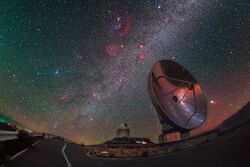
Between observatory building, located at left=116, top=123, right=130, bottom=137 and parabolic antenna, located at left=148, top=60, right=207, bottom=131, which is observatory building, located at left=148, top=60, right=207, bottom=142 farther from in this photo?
observatory building, located at left=116, top=123, right=130, bottom=137

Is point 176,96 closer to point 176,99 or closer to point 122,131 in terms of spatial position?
point 176,99

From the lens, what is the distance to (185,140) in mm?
35719

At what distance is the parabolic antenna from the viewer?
115ft

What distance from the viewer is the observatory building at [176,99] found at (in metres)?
35.2

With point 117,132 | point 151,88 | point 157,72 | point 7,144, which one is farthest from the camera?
point 117,132

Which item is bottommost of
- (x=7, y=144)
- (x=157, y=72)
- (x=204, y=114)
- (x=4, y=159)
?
(x=4, y=159)

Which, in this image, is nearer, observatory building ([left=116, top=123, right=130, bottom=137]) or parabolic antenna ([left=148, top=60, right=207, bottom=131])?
parabolic antenna ([left=148, top=60, right=207, bottom=131])

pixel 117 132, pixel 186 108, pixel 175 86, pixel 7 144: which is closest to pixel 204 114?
pixel 186 108

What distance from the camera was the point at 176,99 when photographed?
38781mm

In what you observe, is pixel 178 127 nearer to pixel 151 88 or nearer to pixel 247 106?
pixel 151 88

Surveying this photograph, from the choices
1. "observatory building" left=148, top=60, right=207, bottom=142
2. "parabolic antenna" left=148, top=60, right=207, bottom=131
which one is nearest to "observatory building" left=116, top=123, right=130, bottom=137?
"observatory building" left=148, top=60, right=207, bottom=142

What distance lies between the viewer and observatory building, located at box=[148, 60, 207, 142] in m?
35.2

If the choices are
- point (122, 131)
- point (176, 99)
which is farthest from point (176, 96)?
point (122, 131)

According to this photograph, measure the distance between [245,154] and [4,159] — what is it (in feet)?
37.9
